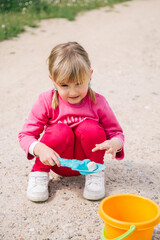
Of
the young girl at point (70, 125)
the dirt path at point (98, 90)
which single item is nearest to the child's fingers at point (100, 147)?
the young girl at point (70, 125)

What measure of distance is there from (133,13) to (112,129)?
253 inches

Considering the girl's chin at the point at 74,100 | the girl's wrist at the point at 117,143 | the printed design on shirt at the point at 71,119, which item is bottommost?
the girl's wrist at the point at 117,143

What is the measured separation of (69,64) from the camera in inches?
80.0

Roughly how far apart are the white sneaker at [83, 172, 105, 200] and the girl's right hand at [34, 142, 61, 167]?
307mm

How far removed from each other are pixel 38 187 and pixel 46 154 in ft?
0.87

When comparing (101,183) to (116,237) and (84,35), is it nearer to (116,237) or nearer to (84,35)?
(116,237)

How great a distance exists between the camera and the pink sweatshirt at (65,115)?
7.36ft

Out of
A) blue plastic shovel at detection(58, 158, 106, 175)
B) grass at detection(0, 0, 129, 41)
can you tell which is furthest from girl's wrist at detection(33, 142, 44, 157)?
grass at detection(0, 0, 129, 41)

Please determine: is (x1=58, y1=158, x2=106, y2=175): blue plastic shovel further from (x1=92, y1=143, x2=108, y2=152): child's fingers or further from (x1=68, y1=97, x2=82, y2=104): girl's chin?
(x1=68, y1=97, x2=82, y2=104): girl's chin

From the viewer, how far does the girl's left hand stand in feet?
6.72

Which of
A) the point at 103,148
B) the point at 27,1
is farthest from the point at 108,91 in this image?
the point at 27,1

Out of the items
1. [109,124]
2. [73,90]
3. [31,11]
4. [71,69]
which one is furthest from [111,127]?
[31,11]

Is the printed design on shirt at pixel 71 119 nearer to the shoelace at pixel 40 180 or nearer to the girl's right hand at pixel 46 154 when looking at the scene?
the girl's right hand at pixel 46 154

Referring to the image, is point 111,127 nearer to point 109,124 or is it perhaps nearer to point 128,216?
point 109,124
